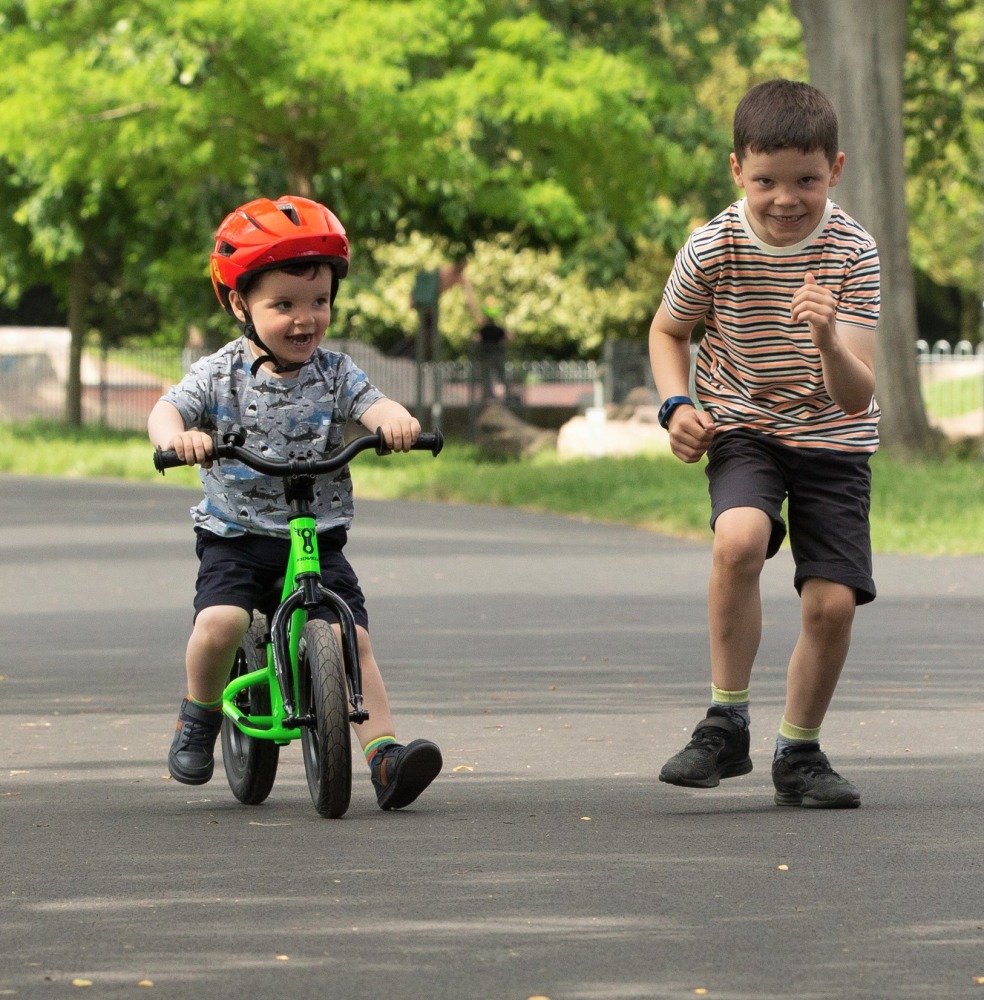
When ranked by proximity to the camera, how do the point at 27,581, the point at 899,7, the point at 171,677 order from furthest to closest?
the point at 899,7 → the point at 27,581 → the point at 171,677

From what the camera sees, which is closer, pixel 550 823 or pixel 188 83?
pixel 550 823

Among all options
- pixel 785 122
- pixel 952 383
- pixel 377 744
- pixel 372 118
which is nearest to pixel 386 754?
pixel 377 744

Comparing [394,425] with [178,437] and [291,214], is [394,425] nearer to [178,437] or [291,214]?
[178,437]

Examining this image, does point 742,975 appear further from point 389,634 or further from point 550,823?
point 389,634

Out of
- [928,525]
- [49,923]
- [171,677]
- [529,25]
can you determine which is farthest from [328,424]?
[529,25]

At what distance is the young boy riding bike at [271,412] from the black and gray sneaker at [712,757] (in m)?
0.66

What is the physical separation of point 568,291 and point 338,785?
Answer: 45333mm

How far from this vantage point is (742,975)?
4.01 metres

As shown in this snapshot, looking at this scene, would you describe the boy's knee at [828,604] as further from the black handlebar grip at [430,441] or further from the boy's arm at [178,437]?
the boy's arm at [178,437]

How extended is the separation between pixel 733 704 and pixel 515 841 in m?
0.83

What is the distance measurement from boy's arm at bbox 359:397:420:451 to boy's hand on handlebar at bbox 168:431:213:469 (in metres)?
0.38

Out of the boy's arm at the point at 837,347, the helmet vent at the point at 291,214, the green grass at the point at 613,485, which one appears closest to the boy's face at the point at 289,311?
the helmet vent at the point at 291,214

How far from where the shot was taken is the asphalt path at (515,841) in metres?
4.09

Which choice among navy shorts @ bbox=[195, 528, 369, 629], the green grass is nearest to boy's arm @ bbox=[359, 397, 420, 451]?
navy shorts @ bbox=[195, 528, 369, 629]
